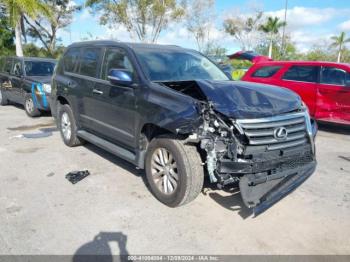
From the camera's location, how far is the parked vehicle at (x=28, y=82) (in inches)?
332

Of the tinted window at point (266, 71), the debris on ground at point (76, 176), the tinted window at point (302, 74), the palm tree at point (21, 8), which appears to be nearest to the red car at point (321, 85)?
the tinted window at point (302, 74)

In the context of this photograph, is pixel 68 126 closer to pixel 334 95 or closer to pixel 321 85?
pixel 321 85

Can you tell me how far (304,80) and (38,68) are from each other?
7637mm

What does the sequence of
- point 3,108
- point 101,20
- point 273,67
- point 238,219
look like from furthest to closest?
1. point 101,20
2. point 3,108
3. point 273,67
4. point 238,219

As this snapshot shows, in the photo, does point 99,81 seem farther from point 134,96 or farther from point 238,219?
point 238,219

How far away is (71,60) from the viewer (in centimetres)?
596

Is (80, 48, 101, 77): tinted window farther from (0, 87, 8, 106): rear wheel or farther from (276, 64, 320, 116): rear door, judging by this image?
(0, 87, 8, 106): rear wheel

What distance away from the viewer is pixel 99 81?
193 inches

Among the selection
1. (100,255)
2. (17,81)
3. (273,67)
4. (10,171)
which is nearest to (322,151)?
(273,67)

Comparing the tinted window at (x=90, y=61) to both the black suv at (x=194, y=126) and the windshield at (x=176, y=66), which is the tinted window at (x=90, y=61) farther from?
the windshield at (x=176, y=66)

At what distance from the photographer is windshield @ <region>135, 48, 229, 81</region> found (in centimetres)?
428

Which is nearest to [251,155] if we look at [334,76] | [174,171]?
[174,171]

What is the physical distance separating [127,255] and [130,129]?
5.92 feet

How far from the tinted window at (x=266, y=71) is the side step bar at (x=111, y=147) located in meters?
5.55
